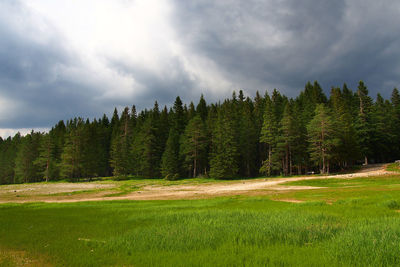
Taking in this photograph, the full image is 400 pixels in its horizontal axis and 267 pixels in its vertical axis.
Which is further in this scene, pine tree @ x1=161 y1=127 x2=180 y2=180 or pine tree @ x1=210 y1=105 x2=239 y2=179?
pine tree @ x1=161 y1=127 x2=180 y2=180

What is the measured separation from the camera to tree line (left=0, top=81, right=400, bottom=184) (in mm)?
56781

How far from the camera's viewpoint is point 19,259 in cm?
591

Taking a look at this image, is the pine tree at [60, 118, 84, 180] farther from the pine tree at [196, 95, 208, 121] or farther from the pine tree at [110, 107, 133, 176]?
the pine tree at [196, 95, 208, 121]

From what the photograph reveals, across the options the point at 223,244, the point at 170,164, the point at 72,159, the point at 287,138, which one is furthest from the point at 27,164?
the point at 223,244

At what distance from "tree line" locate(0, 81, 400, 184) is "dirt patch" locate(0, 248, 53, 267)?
170ft

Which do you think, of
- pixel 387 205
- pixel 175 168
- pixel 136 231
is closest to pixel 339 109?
pixel 175 168

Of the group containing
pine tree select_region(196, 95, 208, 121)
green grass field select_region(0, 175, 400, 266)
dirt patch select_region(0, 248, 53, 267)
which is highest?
pine tree select_region(196, 95, 208, 121)

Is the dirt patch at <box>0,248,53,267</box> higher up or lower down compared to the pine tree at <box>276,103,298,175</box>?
lower down

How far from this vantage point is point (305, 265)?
4629 millimetres

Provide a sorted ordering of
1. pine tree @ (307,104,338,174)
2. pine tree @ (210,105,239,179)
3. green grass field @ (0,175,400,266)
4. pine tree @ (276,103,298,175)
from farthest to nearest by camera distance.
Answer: pine tree @ (210,105,239,179)
pine tree @ (276,103,298,175)
pine tree @ (307,104,338,174)
green grass field @ (0,175,400,266)

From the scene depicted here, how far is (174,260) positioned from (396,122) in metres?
94.1

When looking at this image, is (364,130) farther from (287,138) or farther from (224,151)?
(224,151)

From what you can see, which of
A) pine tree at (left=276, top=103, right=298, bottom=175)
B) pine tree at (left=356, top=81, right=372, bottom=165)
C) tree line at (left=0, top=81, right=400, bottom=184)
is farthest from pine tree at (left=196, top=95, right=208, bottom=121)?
pine tree at (left=356, top=81, right=372, bottom=165)

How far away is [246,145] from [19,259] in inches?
2540
